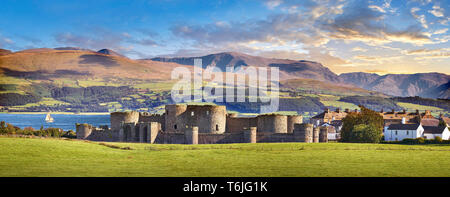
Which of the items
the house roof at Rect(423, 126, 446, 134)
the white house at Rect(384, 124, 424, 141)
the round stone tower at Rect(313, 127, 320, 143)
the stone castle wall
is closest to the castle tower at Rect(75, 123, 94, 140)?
the stone castle wall

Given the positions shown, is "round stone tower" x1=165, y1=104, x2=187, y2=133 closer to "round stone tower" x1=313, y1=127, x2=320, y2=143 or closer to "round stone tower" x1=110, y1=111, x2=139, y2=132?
"round stone tower" x1=110, y1=111, x2=139, y2=132

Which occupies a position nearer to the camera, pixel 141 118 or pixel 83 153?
pixel 83 153

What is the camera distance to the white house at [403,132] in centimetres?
7762

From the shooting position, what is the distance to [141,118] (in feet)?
196

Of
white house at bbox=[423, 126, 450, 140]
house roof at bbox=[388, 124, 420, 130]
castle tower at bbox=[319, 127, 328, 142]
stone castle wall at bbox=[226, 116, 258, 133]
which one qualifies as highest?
stone castle wall at bbox=[226, 116, 258, 133]

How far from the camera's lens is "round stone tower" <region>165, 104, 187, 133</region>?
5652cm

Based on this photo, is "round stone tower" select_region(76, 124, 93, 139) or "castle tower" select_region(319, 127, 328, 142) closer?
"castle tower" select_region(319, 127, 328, 142)

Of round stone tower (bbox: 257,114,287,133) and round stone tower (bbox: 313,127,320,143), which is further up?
round stone tower (bbox: 257,114,287,133)

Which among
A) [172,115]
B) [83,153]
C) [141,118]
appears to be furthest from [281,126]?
[83,153]

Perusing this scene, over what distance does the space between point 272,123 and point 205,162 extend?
81.0ft

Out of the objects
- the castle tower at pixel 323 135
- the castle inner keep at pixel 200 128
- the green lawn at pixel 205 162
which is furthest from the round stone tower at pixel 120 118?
the castle tower at pixel 323 135

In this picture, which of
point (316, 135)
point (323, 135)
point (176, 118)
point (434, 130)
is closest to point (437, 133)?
point (434, 130)
